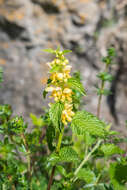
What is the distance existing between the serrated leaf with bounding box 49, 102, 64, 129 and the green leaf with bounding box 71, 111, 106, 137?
7cm

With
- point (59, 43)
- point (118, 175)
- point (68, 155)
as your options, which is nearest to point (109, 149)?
point (118, 175)

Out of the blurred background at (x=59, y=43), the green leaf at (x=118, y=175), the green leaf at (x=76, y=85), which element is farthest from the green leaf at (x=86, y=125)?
the blurred background at (x=59, y=43)

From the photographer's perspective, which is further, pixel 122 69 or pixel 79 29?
pixel 79 29

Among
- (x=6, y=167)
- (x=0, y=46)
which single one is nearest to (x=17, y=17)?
(x=0, y=46)

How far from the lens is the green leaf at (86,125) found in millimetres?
734

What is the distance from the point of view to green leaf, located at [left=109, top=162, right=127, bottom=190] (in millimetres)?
949

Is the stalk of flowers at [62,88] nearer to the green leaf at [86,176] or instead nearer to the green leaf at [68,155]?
the green leaf at [68,155]

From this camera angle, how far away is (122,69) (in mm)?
2561

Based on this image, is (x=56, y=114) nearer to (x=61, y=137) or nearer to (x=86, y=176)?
(x=61, y=137)

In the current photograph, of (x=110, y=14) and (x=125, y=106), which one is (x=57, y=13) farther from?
(x=125, y=106)

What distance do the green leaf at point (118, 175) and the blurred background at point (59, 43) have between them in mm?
1361

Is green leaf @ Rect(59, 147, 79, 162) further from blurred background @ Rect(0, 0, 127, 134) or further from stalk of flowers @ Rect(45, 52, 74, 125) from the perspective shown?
blurred background @ Rect(0, 0, 127, 134)

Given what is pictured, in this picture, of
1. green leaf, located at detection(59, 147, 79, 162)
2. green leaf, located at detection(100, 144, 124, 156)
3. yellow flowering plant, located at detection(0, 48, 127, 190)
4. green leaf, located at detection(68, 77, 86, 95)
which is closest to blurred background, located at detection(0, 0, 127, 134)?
yellow flowering plant, located at detection(0, 48, 127, 190)

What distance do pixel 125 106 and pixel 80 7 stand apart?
1.45 meters
